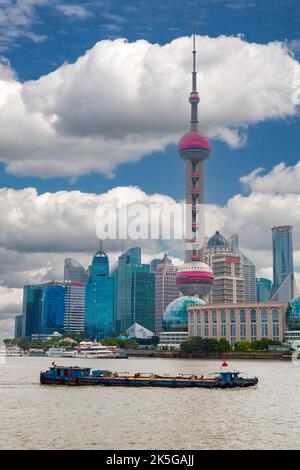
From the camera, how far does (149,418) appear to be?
69375 millimetres

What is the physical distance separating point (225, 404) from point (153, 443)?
29645 mm

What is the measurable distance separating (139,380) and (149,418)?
38.5 m

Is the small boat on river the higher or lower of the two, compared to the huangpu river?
higher

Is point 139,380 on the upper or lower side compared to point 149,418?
upper

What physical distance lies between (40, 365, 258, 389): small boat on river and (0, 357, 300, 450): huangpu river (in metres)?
3.06

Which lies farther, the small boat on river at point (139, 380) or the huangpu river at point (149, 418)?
the small boat on river at point (139, 380)

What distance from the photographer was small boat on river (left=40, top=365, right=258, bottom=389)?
10400cm

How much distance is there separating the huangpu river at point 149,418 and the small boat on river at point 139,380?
3061 mm

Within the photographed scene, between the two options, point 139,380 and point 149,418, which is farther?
point 139,380

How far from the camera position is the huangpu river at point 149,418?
5575 cm

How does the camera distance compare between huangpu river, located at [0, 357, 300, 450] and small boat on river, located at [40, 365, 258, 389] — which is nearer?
huangpu river, located at [0, 357, 300, 450]

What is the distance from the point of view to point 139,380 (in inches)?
4237
